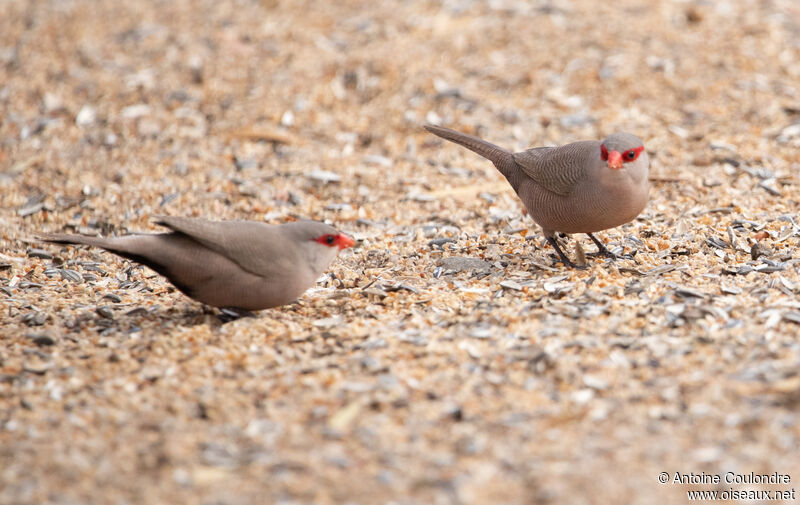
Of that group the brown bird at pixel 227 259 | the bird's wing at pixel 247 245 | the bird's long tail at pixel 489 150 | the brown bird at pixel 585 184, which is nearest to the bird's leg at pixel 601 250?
the brown bird at pixel 585 184

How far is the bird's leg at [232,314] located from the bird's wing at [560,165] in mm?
1786

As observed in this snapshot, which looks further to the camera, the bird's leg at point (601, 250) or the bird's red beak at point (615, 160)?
the bird's leg at point (601, 250)

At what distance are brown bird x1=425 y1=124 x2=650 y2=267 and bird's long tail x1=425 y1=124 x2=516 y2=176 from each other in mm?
43

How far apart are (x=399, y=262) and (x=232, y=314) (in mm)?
1192

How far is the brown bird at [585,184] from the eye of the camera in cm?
446

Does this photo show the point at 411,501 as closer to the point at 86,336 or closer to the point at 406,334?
the point at 406,334

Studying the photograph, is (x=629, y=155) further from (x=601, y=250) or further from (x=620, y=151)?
(x=601, y=250)

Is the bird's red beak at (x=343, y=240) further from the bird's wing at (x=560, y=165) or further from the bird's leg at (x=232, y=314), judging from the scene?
the bird's wing at (x=560, y=165)

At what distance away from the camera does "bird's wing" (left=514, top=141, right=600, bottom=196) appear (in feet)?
15.2

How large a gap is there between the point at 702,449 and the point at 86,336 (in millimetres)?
2775

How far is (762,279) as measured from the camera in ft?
14.5

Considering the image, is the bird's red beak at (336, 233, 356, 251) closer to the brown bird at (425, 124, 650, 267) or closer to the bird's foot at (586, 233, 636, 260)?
the brown bird at (425, 124, 650, 267)

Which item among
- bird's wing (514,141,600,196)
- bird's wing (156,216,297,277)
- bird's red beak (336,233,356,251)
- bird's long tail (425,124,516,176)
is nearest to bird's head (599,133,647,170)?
bird's wing (514,141,600,196)

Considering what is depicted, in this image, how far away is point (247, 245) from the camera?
4051 millimetres
